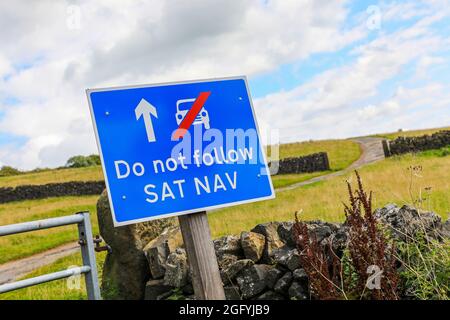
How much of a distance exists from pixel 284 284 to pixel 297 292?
9.2 inches

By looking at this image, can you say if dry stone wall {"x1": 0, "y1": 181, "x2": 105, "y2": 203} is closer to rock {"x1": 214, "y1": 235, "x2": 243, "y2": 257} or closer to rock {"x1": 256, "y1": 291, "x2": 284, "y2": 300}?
rock {"x1": 214, "y1": 235, "x2": 243, "y2": 257}

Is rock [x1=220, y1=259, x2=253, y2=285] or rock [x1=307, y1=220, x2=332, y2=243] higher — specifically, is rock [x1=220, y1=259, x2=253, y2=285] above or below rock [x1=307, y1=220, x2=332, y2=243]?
below

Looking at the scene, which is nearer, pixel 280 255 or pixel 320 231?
pixel 320 231

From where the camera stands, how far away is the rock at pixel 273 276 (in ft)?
22.4

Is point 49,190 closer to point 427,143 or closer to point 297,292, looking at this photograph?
point 427,143

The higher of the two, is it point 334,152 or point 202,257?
point 334,152

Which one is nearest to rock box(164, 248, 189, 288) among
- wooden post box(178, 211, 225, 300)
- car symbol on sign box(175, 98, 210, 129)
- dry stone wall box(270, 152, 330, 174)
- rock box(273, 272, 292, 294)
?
rock box(273, 272, 292, 294)

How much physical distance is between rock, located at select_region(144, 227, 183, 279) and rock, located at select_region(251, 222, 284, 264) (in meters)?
1.37

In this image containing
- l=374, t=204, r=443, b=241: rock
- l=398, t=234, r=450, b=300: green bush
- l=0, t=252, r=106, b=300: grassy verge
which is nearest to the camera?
l=398, t=234, r=450, b=300: green bush

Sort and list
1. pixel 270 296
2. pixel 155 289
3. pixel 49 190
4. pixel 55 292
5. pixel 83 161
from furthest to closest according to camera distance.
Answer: pixel 83 161 < pixel 49 190 < pixel 55 292 < pixel 155 289 < pixel 270 296

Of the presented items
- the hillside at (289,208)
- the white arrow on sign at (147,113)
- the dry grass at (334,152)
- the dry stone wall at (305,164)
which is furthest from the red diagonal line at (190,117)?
the dry stone wall at (305,164)

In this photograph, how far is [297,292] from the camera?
255 inches

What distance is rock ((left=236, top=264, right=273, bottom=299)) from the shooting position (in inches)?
272

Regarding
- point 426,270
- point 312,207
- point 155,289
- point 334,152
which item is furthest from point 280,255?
point 334,152
